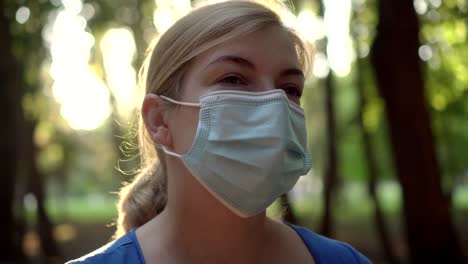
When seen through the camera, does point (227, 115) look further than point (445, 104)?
No

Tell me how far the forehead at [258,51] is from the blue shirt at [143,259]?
734 millimetres

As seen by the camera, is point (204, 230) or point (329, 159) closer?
point (204, 230)

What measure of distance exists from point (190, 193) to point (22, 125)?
15042 millimetres

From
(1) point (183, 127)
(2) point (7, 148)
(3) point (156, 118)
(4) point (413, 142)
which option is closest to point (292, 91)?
(1) point (183, 127)

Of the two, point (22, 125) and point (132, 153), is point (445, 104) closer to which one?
point (22, 125)

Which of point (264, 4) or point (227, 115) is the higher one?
point (264, 4)

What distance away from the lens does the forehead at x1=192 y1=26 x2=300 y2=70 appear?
7.68 feet

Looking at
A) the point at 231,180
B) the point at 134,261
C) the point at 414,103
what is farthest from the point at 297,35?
the point at 414,103

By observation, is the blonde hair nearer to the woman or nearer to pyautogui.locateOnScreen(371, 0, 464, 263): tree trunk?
the woman

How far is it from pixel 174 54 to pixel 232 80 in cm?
26

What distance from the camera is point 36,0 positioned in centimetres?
1437

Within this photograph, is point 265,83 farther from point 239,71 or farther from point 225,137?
point 225,137

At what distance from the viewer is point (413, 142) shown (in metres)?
9.43

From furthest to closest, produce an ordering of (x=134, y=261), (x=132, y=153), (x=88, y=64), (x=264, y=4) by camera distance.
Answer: (x=88, y=64)
(x=132, y=153)
(x=264, y=4)
(x=134, y=261)
